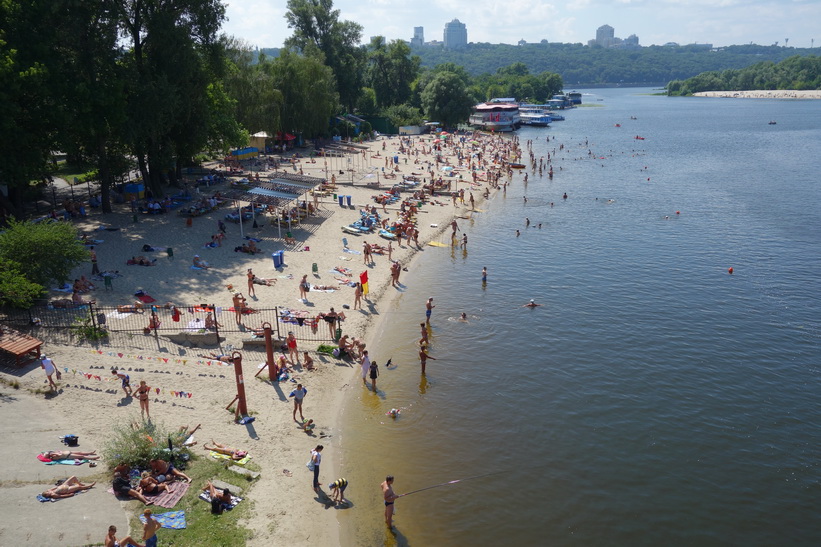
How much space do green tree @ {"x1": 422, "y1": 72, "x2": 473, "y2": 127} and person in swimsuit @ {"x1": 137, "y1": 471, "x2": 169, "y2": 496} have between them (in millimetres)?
104468

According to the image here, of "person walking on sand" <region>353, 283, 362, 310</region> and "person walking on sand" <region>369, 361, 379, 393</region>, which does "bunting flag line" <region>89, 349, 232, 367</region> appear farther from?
"person walking on sand" <region>353, 283, 362, 310</region>

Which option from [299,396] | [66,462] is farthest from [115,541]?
[299,396]

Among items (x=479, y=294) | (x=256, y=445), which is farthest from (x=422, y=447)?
(x=479, y=294)

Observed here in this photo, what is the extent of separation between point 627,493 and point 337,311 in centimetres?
1465

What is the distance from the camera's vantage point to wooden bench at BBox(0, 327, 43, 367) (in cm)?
1824

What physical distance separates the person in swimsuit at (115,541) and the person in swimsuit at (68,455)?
3.42m

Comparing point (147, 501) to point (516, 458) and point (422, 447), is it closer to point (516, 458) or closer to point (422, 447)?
point (422, 447)

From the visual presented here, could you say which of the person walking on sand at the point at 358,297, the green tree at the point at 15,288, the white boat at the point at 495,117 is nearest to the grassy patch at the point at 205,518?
the green tree at the point at 15,288

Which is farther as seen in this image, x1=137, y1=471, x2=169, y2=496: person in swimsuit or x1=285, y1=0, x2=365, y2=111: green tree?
x1=285, y1=0, x2=365, y2=111: green tree

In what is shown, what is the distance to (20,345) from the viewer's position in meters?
18.5

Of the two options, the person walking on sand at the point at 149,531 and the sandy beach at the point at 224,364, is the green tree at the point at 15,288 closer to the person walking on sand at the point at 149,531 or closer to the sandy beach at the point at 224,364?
the sandy beach at the point at 224,364

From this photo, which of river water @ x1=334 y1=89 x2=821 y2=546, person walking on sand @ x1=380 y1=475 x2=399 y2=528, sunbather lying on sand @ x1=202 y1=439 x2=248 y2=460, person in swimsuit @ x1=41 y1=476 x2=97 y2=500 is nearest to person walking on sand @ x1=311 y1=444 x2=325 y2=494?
river water @ x1=334 y1=89 x2=821 y2=546

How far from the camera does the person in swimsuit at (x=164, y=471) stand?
14.1 m

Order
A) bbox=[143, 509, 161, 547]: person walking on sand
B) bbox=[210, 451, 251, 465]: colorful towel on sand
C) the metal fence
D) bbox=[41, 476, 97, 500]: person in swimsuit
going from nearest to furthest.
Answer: bbox=[143, 509, 161, 547]: person walking on sand
bbox=[41, 476, 97, 500]: person in swimsuit
bbox=[210, 451, 251, 465]: colorful towel on sand
the metal fence
